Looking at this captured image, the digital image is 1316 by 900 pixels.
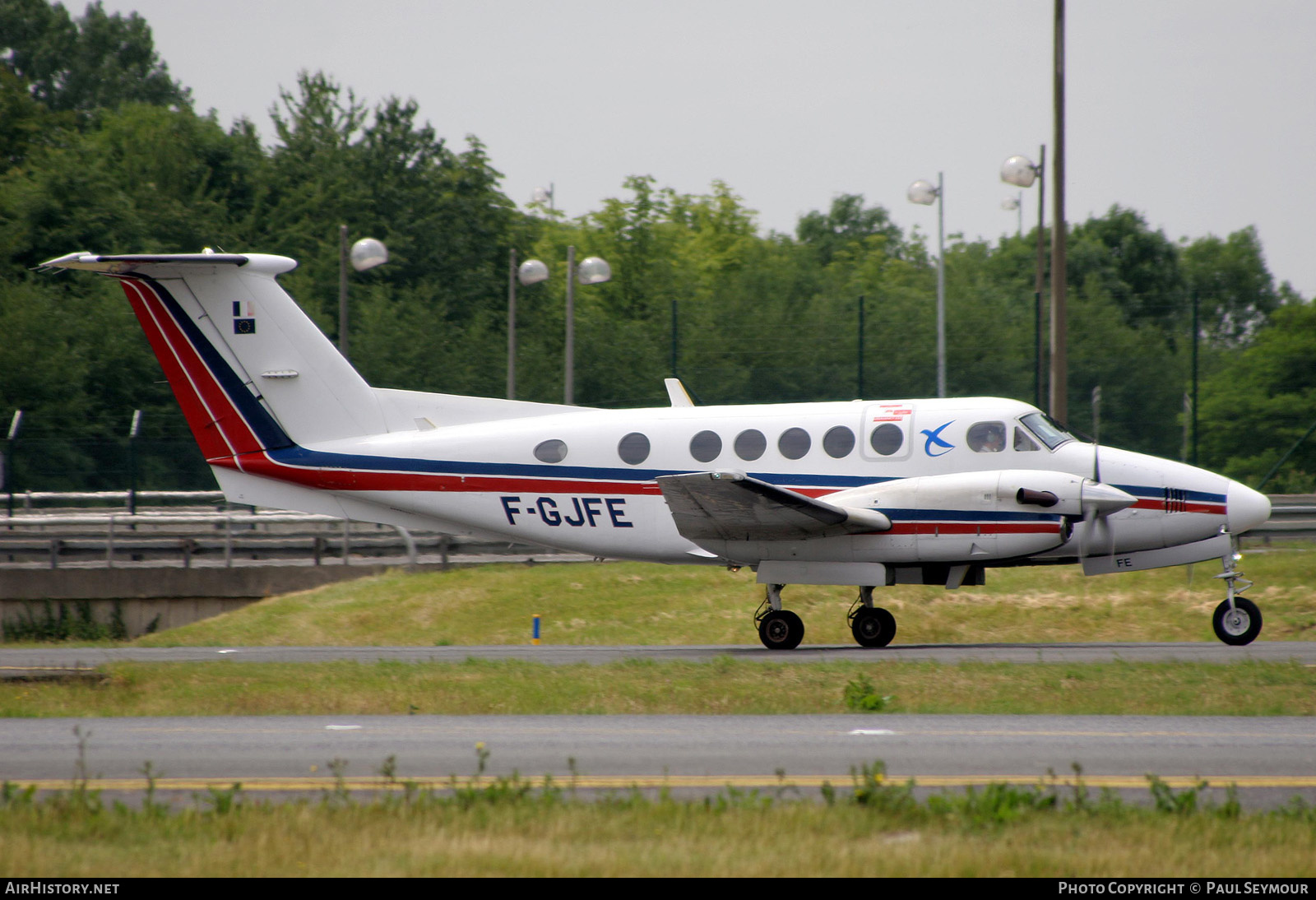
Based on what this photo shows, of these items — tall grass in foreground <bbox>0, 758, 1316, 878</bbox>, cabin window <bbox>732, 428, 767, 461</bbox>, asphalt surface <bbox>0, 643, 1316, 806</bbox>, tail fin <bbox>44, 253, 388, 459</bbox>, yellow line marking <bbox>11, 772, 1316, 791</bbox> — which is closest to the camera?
tall grass in foreground <bbox>0, 758, 1316, 878</bbox>

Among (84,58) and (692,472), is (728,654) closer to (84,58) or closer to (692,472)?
(692,472)

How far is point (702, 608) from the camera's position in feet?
71.0

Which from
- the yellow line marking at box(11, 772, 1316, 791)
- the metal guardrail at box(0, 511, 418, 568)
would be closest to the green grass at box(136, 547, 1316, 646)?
the metal guardrail at box(0, 511, 418, 568)

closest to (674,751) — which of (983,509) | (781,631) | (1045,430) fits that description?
(781,631)

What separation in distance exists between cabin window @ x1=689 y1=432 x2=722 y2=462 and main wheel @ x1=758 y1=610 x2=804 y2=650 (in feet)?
7.27

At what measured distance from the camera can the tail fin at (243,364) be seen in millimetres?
17875

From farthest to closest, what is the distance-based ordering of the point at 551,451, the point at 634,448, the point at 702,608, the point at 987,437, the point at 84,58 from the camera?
1. the point at 84,58
2. the point at 702,608
3. the point at 551,451
4. the point at 634,448
5. the point at 987,437

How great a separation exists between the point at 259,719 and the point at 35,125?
51148 millimetres

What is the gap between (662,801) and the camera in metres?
7.58

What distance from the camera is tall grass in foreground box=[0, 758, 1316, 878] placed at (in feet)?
21.1

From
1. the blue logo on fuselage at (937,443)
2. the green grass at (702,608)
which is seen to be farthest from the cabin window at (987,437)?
the green grass at (702,608)

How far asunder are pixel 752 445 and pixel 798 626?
2.43 m

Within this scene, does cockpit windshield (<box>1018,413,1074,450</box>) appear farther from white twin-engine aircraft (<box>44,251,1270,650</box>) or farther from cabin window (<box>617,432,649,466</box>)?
cabin window (<box>617,432,649,466</box>)

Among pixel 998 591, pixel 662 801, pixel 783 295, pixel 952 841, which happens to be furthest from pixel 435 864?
pixel 783 295
